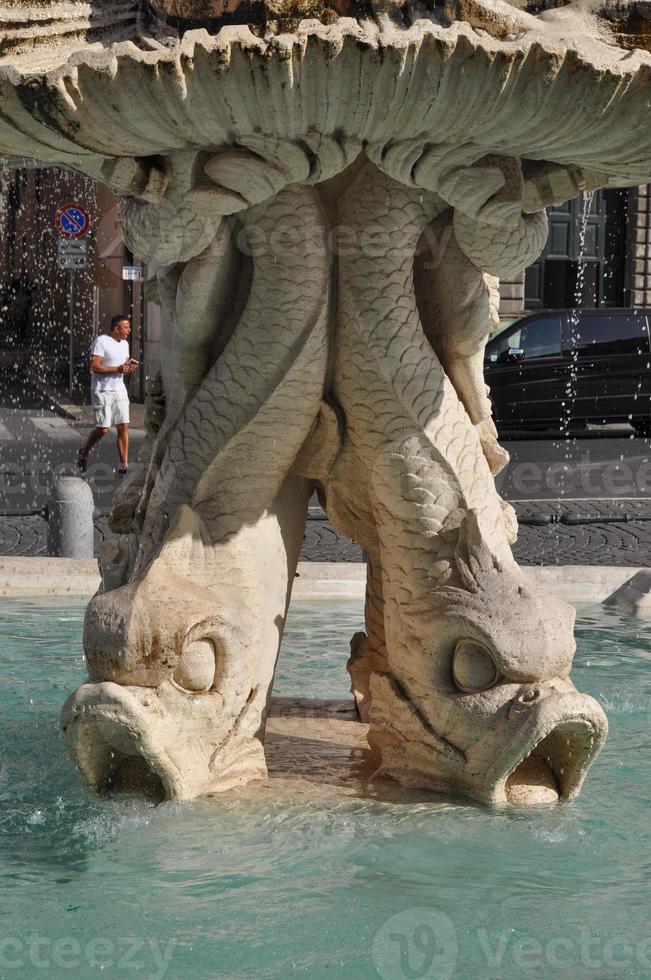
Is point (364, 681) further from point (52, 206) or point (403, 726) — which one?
point (52, 206)

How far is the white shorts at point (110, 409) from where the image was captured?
13031 mm

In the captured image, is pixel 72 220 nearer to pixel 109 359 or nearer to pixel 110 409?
pixel 109 359

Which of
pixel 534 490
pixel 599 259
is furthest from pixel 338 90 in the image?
pixel 599 259

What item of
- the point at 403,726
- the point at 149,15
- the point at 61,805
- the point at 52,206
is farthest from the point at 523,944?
the point at 52,206

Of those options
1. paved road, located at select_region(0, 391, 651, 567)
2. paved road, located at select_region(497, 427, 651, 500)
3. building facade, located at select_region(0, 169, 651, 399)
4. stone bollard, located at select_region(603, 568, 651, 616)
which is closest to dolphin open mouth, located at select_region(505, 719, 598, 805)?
stone bollard, located at select_region(603, 568, 651, 616)

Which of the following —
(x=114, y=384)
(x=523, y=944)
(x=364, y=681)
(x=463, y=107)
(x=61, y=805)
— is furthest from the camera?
(x=114, y=384)

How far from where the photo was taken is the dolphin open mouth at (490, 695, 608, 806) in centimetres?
306

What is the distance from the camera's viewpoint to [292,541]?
11.8 ft

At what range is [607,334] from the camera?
17.4m

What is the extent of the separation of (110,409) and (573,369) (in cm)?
621

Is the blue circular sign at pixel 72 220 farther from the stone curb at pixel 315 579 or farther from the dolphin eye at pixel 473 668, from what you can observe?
the dolphin eye at pixel 473 668

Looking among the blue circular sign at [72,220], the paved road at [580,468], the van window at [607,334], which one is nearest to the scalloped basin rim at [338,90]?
the paved road at [580,468]

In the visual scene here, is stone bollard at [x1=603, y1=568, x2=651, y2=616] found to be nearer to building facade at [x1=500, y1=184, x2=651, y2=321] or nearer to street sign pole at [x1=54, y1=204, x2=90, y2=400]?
street sign pole at [x1=54, y1=204, x2=90, y2=400]

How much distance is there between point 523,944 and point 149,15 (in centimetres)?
204
